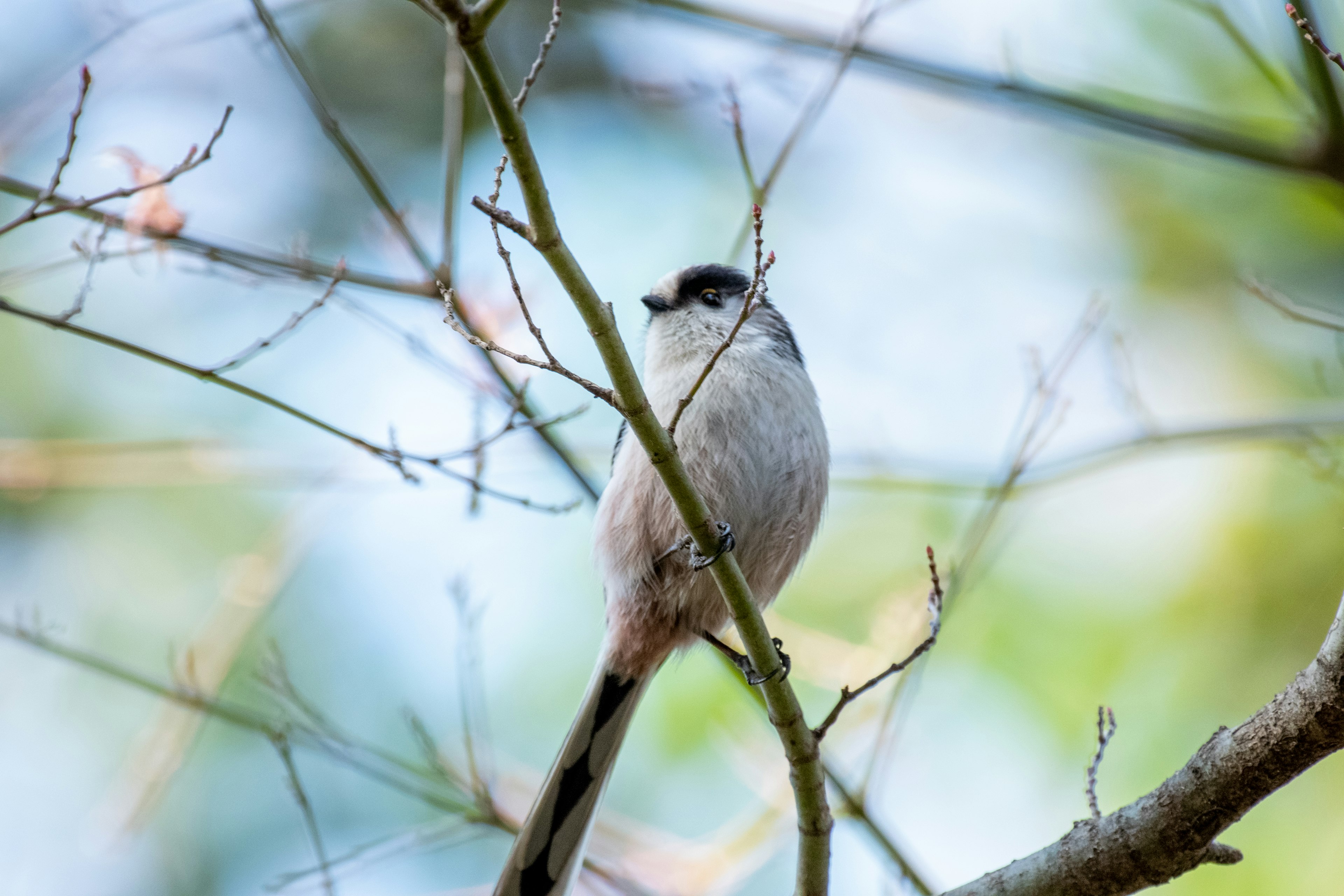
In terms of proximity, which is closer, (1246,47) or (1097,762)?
(1097,762)

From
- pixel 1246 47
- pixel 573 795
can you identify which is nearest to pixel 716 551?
pixel 573 795

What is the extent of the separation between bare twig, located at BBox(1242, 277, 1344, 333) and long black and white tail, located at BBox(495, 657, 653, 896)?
2.27 m

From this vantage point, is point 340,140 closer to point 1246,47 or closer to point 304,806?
point 304,806

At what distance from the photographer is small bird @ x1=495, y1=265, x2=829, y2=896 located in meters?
3.37

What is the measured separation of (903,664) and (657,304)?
1.78 meters

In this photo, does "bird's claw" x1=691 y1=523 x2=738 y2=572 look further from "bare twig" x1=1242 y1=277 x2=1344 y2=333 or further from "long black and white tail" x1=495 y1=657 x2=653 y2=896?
"bare twig" x1=1242 y1=277 x2=1344 y2=333

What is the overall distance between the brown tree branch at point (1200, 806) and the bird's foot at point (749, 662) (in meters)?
0.67

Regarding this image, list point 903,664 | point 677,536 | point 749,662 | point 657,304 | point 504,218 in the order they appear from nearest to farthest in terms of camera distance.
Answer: point 504,218, point 903,664, point 749,662, point 677,536, point 657,304

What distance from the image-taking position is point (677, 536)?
133 inches

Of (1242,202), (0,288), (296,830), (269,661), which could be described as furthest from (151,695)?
(1242,202)

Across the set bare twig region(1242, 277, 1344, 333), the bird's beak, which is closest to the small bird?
the bird's beak

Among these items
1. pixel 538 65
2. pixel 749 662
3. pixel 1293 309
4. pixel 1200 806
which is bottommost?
pixel 1200 806

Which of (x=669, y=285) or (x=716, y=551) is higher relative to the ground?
(x=669, y=285)

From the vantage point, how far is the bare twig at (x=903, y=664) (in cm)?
277
